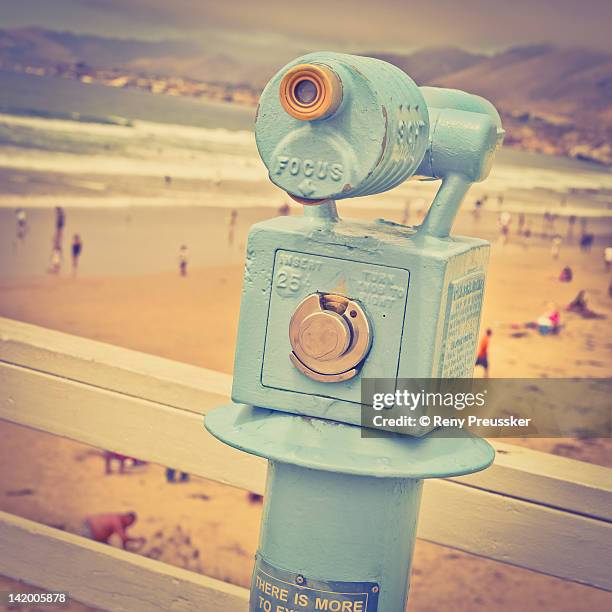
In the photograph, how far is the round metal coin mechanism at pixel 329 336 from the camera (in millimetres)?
2098

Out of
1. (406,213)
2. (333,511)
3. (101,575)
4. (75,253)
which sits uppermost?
(333,511)

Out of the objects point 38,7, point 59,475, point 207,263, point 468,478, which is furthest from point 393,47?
point 468,478

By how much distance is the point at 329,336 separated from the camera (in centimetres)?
210

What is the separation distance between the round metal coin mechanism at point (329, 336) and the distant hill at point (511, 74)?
42055 millimetres

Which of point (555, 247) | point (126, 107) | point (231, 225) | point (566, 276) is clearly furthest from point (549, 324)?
point (126, 107)

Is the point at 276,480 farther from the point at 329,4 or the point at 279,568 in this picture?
the point at 329,4

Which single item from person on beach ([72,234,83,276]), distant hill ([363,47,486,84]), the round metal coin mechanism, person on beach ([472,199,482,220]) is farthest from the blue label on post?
distant hill ([363,47,486,84])

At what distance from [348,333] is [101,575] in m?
1.37

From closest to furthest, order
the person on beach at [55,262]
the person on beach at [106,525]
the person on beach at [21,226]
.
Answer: the person on beach at [106,525]
the person on beach at [55,262]
the person on beach at [21,226]

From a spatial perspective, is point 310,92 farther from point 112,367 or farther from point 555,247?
point 555,247

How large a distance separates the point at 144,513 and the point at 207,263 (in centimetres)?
1382

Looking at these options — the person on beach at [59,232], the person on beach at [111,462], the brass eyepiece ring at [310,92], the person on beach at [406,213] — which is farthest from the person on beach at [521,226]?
the brass eyepiece ring at [310,92]

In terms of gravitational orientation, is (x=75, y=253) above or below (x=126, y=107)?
below

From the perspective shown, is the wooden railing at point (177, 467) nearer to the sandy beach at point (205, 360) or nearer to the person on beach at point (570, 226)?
the sandy beach at point (205, 360)
